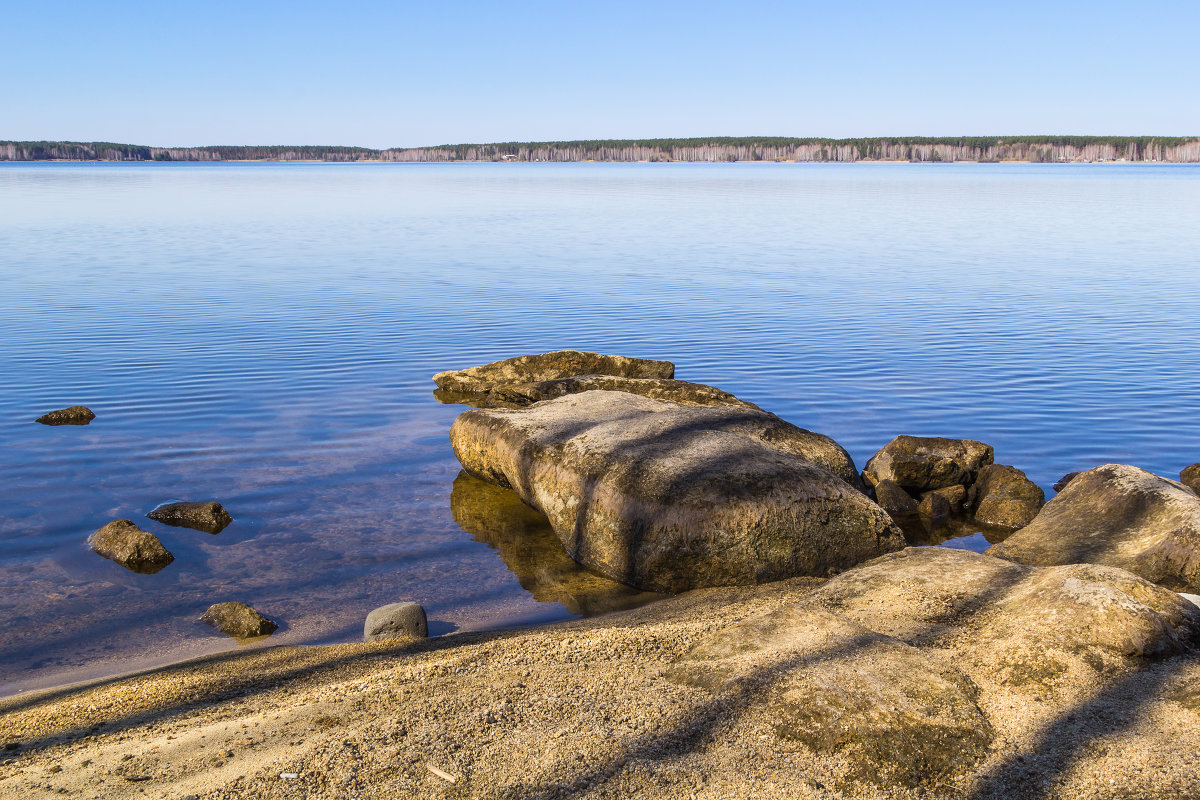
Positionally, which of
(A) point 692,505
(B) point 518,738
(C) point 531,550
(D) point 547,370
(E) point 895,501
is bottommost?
(C) point 531,550

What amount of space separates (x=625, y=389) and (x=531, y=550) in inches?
158

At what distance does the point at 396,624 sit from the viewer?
24.0 ft

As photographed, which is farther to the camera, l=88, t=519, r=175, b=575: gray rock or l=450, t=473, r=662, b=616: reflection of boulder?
l=88, t=519, r=175, b=575: gray rock

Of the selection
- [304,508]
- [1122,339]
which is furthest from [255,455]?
[1122,339]

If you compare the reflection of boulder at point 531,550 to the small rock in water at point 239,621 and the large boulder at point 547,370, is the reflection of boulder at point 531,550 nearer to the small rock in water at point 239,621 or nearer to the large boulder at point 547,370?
the small rock in water at point 239,621

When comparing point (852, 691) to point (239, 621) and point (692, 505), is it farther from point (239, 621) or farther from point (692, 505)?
point (239, 621)

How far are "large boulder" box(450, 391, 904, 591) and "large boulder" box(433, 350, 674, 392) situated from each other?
4.67m

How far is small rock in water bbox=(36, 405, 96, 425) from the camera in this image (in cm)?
1337

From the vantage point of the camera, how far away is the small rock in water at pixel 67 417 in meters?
13.4

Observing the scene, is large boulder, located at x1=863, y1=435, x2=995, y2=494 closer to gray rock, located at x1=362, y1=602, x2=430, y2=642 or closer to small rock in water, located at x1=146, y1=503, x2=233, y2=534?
gray rock, located at x1=362, y1=602, x2=430, y2=642

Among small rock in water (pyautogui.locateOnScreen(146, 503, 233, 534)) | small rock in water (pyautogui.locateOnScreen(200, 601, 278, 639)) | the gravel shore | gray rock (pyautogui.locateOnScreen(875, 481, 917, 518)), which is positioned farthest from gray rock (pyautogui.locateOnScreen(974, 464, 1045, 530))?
small rock in water (pyautogui.locateOnScreen(146, 503, 233, 534))

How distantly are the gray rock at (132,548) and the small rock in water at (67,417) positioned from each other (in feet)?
16.3

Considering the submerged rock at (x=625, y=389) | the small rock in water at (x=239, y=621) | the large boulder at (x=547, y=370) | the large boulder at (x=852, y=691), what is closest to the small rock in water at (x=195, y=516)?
the small rock in water at (x=239, y=621)

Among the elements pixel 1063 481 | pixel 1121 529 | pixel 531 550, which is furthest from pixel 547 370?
pixel 1121 529
